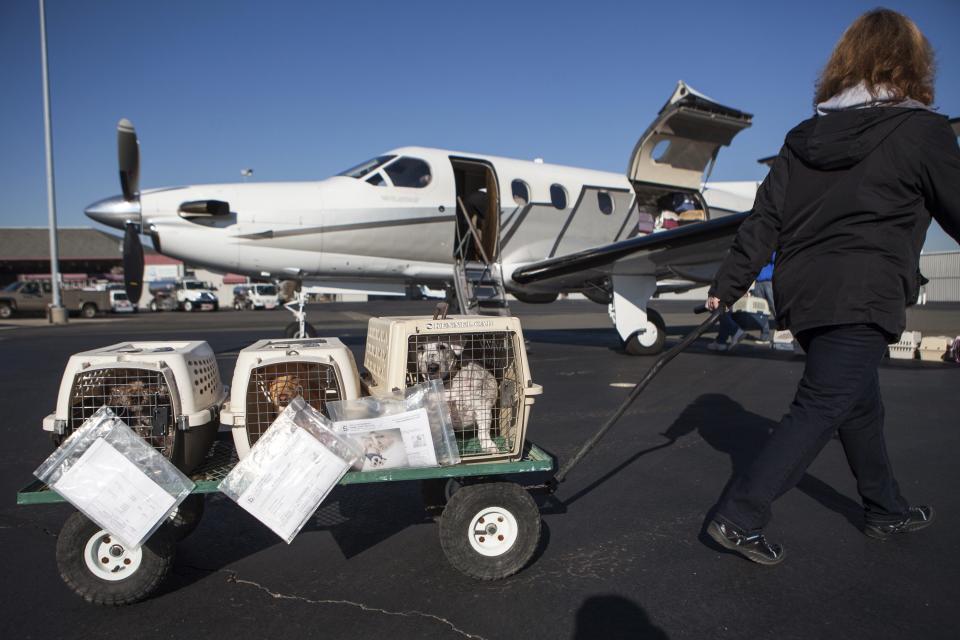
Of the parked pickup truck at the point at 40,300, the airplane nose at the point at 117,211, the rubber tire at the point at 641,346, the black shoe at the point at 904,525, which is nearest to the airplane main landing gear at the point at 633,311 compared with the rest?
the rubber tire at the point at 641,346

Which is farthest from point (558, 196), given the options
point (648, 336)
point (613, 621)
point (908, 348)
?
point (613, 621)

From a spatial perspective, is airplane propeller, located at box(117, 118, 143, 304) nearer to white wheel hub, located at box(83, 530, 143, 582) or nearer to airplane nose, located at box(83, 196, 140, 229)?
airplane nose, located at box(83, 196, 140, 229)

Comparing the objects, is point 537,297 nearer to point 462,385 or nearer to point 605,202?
point 605,202

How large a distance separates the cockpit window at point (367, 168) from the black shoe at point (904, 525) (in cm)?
828

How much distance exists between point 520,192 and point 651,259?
2702 mm

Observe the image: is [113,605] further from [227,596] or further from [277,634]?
[277,634]

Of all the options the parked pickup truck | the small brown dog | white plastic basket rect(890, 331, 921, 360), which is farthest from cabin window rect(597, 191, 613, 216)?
the parked pickup truck

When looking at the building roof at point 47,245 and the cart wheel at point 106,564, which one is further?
the building roof at point 47,245

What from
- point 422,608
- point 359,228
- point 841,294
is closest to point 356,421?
point 422,608

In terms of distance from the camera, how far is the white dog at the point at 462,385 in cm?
280

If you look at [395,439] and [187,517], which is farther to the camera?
[187,517]

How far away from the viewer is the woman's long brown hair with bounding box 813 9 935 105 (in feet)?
8.38

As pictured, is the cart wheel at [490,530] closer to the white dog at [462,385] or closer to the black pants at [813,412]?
the white dog at [462,385]

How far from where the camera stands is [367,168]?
9742mm
